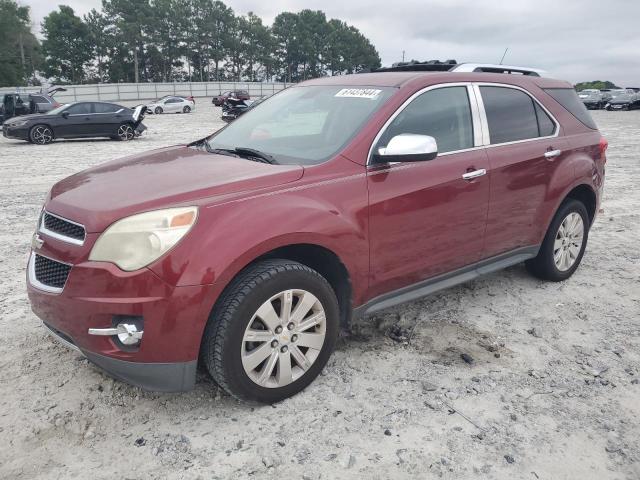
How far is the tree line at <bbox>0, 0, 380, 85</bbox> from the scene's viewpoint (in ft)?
244

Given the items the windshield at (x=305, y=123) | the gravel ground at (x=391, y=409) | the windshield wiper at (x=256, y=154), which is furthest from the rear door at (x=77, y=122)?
the windshield wiper at (x=256, y=154)

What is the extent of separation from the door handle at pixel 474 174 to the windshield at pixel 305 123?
753mm

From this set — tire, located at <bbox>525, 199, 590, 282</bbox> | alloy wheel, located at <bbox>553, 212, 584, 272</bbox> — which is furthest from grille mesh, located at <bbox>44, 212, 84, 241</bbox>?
alloy wheel, located at <bbox>553, 212, 584, 272</bbox>

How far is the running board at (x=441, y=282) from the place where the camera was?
10.8ft

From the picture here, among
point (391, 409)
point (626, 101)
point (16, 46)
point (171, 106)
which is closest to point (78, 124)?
point (391, 409)

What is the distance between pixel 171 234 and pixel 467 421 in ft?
5.90

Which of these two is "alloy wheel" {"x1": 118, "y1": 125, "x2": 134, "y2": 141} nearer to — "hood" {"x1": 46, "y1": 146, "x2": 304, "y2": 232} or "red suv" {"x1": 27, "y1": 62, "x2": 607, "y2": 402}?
"red suv" {"x1": 27, "y1": 62, "x2": 607, "y2": 402}

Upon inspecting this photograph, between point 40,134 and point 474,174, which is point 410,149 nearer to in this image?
point 474,174

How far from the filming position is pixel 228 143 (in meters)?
3.72

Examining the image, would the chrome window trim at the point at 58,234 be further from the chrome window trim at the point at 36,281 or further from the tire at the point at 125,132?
the tire at the point at 125,132

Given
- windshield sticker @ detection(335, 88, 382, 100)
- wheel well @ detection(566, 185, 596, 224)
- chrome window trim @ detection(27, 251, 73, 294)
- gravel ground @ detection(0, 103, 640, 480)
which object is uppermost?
windshield sticker @ detection(335, 88, 382, 100)

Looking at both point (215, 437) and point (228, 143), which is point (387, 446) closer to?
point (215, 437)

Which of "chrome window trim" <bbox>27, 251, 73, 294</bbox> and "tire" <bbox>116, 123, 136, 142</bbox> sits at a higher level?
"chrome window trim" <bbox>27, 251, 73, 294</bbox>

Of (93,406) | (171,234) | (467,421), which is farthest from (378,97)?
(93,406)
